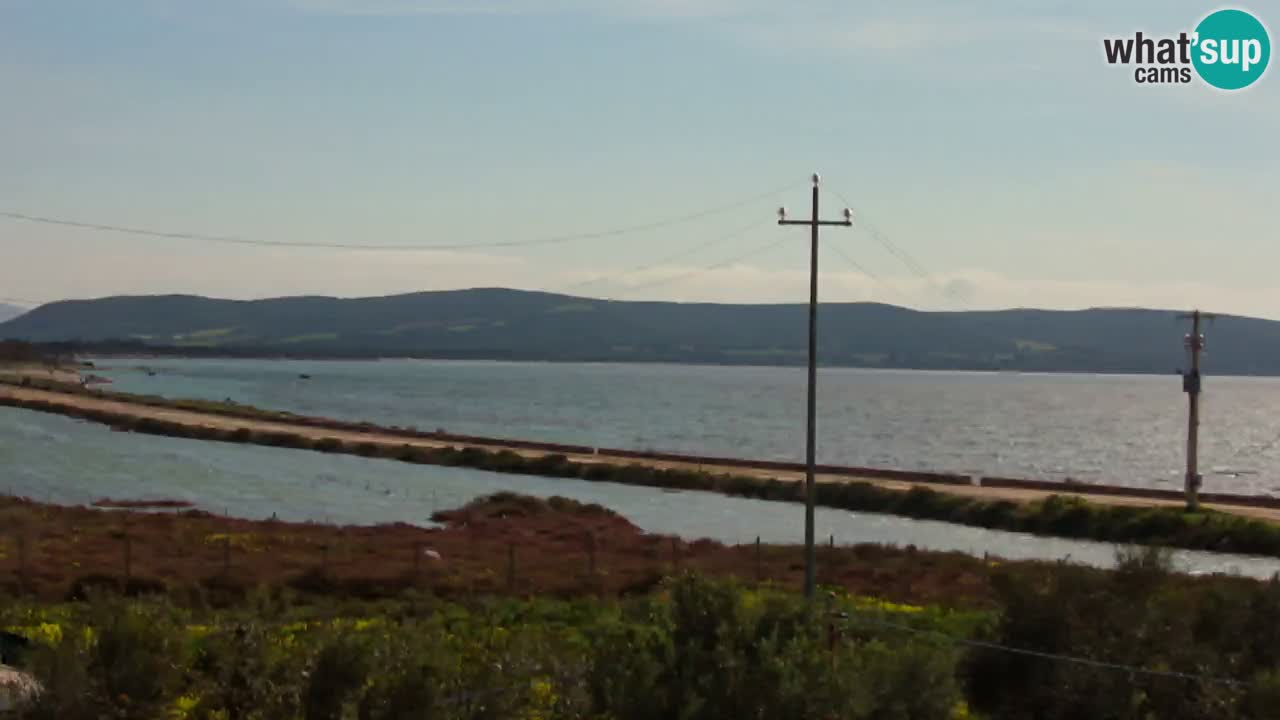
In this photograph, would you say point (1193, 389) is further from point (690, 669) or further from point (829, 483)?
point (690, 669)

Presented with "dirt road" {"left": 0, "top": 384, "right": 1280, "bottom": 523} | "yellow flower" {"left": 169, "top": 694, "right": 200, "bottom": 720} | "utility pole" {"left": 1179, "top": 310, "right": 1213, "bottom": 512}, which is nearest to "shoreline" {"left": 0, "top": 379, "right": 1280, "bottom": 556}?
"dirt road" {"left": 0, "top": 384, "right": 1280, "bottom": 523}

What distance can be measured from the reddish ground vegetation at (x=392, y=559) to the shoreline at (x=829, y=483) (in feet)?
46.2

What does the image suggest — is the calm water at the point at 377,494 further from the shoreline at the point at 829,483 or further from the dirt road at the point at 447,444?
the dirt road at the point at 447,444

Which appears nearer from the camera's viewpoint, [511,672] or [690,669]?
[690,669]

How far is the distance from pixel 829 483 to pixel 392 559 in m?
48.4

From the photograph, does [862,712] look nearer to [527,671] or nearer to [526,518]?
[527,671]

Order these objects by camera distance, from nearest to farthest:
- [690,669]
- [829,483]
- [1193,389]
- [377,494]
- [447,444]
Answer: [690,669], [1193,389], [377,494], [829,483], [447,444]

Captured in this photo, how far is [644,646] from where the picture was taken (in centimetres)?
1767

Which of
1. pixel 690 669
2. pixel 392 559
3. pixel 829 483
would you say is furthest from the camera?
pixel 829 483

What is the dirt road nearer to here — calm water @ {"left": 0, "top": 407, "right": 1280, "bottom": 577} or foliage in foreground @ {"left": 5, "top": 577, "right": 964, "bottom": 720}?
calm water @ {"left": 0, "top": 407, "right": 1280, "bottom": 577}

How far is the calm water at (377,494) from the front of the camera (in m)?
69.0

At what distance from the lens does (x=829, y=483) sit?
92500mm

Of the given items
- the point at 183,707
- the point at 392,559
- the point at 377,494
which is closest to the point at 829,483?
the point at 377,494

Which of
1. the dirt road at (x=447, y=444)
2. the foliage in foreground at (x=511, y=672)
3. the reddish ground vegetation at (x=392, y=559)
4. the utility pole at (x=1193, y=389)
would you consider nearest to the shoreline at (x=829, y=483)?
the dirt road at (x=447, y=444)
